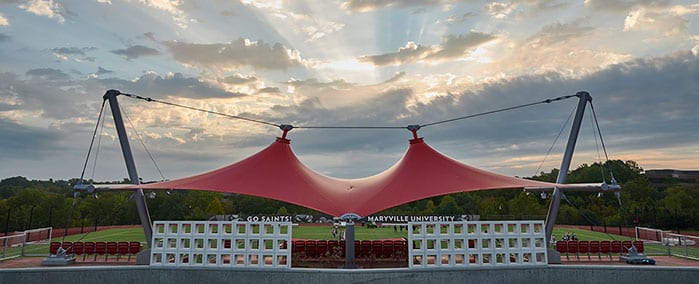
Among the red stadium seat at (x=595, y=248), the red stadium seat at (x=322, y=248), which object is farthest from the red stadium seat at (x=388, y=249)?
the red stadium seat at (x=595, y=248)

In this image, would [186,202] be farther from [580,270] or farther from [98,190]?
[580,270]

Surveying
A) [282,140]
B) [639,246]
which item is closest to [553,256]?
[639,246]

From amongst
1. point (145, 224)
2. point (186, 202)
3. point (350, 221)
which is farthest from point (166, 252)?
point (186, 202)

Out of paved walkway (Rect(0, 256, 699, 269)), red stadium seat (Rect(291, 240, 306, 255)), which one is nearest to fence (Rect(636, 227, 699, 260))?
paved walkway (Rect(0, 256, 699, 269))

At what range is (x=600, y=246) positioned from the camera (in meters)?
12.4

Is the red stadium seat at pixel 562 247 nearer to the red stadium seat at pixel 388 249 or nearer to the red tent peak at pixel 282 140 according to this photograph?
the red stadium seat at pixel 388 249

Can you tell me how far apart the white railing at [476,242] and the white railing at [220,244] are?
3.04m

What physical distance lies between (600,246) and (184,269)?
1103cm

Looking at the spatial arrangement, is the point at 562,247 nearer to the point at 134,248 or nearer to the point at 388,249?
the point at 388,249

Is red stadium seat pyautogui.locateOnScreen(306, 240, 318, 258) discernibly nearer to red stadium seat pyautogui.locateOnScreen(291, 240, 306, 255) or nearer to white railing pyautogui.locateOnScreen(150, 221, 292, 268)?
red stadium seat pyautogui.locateOnScreen(291, 240, 306, 255)

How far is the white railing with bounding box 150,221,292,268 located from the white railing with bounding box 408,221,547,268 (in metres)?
3.04

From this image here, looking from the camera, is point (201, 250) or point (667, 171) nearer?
point (201, 250)

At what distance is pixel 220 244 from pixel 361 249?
12.9ft

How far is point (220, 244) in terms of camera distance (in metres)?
10.5
